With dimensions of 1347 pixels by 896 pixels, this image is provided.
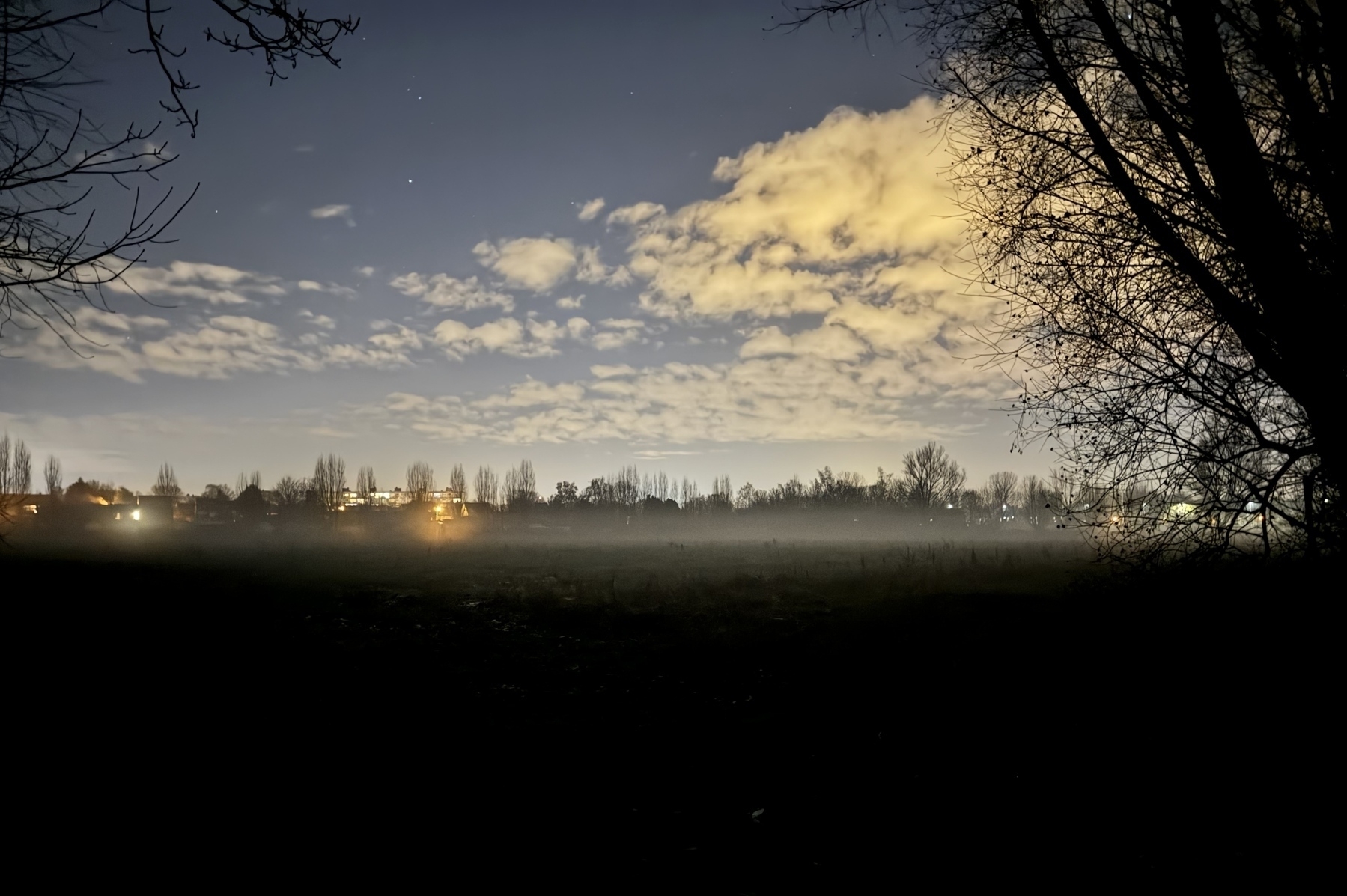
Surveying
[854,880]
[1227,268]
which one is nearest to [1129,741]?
[854,880]

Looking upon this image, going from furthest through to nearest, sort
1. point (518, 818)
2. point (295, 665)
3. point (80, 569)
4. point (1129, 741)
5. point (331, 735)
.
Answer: point (80, 569) < point (295, 665) < point (331, 735) < point (1129, 741) < point (518, 818)

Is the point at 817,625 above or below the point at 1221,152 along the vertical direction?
below

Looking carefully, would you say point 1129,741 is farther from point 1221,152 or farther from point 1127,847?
point 1221,152

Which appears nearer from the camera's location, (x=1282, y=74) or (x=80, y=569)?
(x=1282, y=74)

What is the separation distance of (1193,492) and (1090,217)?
3.05 m

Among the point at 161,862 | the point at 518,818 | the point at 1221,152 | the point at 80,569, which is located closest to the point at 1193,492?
the point at 1221,152

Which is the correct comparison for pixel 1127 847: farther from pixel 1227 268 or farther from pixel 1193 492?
pixel 1227 268

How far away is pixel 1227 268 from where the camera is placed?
624 cm

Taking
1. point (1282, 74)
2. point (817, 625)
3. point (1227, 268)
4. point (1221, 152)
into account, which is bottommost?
point (817, 625)

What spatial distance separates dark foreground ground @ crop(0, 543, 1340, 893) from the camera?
4.95m

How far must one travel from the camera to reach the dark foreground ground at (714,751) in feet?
16.3

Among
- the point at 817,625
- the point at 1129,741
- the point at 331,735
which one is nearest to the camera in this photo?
the point at 1129,741

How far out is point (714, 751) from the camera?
7770mm

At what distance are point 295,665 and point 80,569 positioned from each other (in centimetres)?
1493
